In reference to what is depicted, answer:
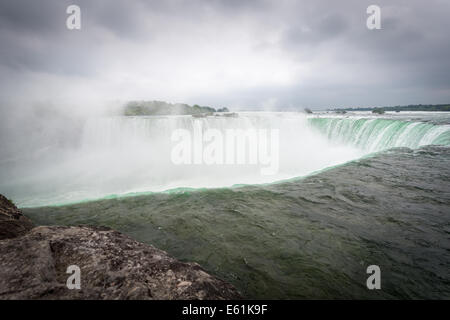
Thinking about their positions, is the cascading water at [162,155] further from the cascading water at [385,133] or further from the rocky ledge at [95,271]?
the rocky ledge at [95,271]

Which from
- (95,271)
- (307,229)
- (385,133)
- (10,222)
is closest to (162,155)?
(10,222)

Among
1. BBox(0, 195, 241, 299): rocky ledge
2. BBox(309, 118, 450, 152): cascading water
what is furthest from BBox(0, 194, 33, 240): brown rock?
BBox(309, 118, 450, 152): cascading water

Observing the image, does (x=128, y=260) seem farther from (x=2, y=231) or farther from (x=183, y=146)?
(x=183, y=146)

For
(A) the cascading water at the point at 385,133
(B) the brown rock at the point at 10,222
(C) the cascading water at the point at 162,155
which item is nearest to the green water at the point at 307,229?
(B) the brown rock at the point at 10,222

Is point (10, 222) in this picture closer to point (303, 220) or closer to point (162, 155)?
point (303, 220)

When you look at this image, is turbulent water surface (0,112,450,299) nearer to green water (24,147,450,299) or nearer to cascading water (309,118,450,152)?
green water (24,147,450,299)
